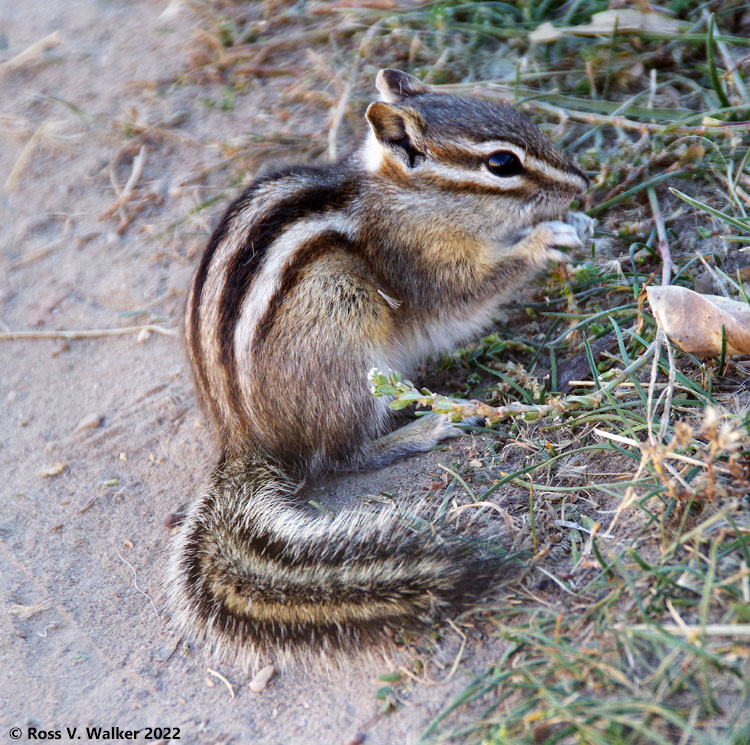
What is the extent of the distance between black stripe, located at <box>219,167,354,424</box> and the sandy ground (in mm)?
552

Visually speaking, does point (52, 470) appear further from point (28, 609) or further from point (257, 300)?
point (257, 300)

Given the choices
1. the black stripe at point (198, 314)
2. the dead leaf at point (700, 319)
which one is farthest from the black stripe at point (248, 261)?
the dead leaf at point (700, 319)

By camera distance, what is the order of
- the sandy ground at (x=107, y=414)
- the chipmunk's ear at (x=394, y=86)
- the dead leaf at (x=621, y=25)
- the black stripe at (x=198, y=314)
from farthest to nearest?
1. the dead leaf at (x=621, y=25)
2. the chipmunk's ear at (x=394, y=86)
3. the black stripe at (x=198, y=314)
4. the sandy ground at (x=107, y=414)

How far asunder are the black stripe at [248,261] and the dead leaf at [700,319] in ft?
4.25

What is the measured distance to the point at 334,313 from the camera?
9.46 ft

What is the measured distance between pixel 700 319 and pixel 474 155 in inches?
41.3

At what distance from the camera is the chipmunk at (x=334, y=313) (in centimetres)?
239

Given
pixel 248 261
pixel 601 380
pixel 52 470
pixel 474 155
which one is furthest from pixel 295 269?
pixel 52 470

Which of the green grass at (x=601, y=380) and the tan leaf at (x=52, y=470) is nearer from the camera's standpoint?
the green grass at (x=601, y=380)

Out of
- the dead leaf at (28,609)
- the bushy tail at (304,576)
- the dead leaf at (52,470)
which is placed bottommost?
the dead leaf at (52,470)

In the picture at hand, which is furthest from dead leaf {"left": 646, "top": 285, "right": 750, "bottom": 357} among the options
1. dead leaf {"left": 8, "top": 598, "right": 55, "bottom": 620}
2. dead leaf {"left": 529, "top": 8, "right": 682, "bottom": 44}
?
dead leaf {"left": 8, "top": 598, "right": 55, "bottom": 620}

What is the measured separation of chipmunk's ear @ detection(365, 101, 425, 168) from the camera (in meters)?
2.96

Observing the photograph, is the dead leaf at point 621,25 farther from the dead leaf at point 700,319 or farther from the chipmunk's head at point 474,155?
the dead leaf at point 700,319

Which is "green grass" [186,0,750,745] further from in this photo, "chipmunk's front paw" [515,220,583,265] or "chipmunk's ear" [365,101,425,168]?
"chipmunk's ear" [365,101,425,168]
